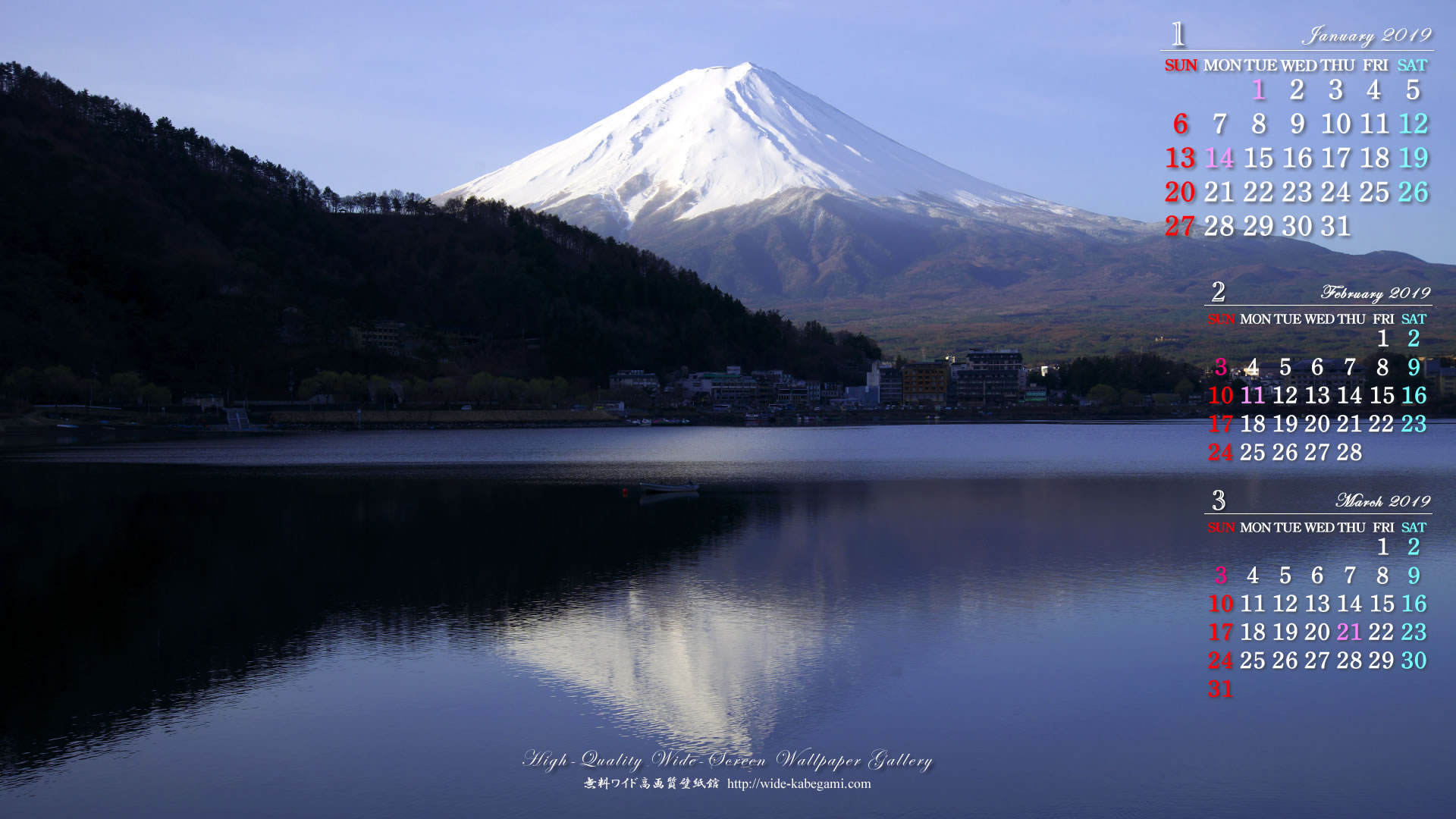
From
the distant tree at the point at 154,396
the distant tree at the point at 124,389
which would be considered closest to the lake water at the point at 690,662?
the distant tree at the point at 124,389

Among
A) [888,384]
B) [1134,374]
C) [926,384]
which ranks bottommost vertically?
[926,384]

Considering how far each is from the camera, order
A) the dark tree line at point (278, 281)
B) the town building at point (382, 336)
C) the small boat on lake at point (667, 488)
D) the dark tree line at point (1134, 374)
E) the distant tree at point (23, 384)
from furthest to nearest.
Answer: the dark tree line at point (1134, 374) → the town building at point (382, 336) → the dark tree line at point (278, 281) → the distant tree at point (23, 384) → the small boat on lake at point (667, 488)

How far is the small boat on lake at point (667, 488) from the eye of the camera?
30.3 metres

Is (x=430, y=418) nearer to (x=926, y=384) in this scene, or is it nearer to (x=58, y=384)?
(x=58, y=384)

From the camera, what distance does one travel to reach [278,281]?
103625 millimetres

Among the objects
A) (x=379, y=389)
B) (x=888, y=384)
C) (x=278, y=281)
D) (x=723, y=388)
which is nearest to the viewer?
(x=379, y=389)

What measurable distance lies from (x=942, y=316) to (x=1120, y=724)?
571 feet

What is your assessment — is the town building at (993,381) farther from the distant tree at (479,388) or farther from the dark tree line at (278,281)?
the distant tree at (479,388)

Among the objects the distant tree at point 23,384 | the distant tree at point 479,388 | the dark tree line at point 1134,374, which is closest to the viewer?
the distant tree at point 23,384

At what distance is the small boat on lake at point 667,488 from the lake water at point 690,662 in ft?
10.6

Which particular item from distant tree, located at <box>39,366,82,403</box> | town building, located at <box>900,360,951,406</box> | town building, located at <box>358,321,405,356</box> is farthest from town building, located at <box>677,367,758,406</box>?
distant tree, located at <box>39,366,82,403</box>

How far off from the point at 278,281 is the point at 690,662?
10097 centimetres

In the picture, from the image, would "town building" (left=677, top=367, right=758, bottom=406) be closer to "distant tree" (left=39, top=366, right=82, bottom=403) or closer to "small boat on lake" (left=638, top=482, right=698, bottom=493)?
"distant tree" (left=39, top=366, right=82, bottom=403)

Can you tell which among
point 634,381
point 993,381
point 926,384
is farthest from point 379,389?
point 993,381
